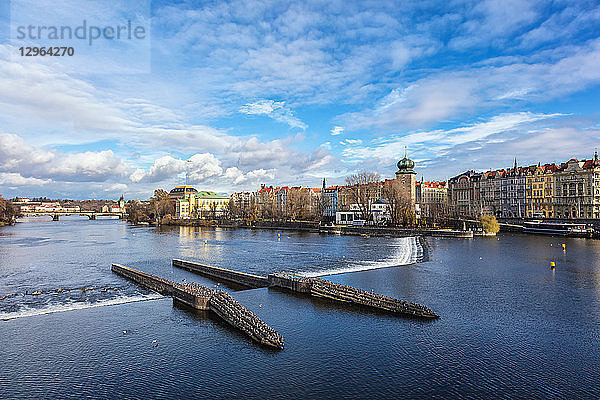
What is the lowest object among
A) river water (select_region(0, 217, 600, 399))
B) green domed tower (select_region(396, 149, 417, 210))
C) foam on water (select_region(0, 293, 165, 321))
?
river water (select_region(0, 217, 600, 399))

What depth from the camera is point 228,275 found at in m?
35.1

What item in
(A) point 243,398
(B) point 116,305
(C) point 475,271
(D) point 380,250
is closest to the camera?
(A) point 243,398

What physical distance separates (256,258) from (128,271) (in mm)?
16820

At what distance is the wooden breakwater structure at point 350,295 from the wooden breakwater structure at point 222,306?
5553 mm

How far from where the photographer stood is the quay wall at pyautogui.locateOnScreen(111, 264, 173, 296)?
28.4 meters

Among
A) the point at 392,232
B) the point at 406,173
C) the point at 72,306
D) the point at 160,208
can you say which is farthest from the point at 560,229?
the point at 160,208

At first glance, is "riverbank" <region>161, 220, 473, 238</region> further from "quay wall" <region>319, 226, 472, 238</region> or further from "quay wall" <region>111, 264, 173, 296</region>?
"quay wall" <region>111, 264, 173, 296</region>

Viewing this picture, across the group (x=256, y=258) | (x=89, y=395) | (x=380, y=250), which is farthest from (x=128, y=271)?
(x=380, y=250)

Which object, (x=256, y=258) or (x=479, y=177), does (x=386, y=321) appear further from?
(x=479, y=177)

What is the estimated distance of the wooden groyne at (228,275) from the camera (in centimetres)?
3167

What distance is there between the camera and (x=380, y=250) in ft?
190

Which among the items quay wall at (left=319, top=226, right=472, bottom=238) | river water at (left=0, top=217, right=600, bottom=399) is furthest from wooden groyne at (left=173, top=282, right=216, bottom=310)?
quay wall at (left=319, top=226, right=472, bottom=238)

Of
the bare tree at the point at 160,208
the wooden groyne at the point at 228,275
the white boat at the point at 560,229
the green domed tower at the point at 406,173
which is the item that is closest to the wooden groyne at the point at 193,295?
the wooden groyne at the point at 228,275

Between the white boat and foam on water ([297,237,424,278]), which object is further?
the white boat
